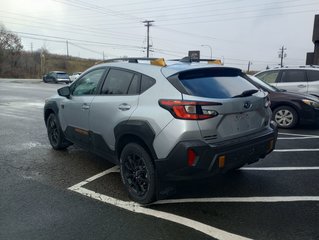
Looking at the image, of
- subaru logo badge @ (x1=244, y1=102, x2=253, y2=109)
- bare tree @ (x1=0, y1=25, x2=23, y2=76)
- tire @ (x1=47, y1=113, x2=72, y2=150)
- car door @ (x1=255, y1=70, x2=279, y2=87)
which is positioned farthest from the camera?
bare tree @ (x1=0, y1=25, x2=23, y2=76)

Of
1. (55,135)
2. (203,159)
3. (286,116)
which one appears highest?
(203,159)

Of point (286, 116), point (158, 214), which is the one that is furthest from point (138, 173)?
point (286, 116)

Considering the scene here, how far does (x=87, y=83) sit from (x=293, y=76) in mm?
7562

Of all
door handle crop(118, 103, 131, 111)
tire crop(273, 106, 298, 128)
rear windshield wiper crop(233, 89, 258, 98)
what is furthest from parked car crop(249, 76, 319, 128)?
door handle crop(118, 103, 131, 111)

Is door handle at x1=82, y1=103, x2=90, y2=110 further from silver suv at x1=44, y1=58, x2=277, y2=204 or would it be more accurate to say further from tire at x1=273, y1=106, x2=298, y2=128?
tire at x1=273, y1=106, x2=298, y2=128

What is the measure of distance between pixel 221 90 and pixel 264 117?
0.83m

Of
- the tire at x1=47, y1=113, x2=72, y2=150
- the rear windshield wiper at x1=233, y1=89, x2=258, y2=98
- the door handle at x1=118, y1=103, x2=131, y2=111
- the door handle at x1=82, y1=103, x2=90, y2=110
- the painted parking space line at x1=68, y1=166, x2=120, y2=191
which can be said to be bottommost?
the painted parking space line at x1=68, y1=166, x2=120, y2=191

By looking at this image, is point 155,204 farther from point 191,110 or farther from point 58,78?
point 58,78

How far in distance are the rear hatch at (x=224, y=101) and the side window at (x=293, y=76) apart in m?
6.77

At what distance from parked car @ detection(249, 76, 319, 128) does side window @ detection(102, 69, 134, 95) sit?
4.88m

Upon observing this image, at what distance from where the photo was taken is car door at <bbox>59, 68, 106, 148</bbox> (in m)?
5.03

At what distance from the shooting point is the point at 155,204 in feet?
13.3

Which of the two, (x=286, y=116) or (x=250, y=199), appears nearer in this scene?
(x=250, y=199)

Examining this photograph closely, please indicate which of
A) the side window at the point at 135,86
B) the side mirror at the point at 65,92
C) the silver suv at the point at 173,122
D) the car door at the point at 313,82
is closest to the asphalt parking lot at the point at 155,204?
the silver suv at the point at 173,122
